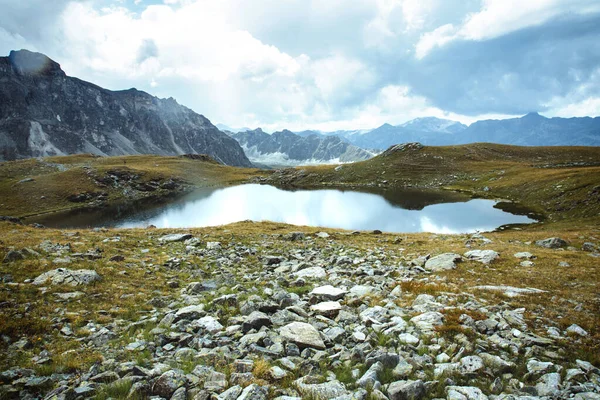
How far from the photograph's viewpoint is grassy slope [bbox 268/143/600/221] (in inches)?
2234

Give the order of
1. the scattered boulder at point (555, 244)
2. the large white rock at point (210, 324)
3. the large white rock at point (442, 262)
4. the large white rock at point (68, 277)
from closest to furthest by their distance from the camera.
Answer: the large white rock at point (210, 324), the large white rock at point (68, 277), the large white rock at point (442, 262), the scattered boulder at point (555, 244)

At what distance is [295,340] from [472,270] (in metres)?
12.6

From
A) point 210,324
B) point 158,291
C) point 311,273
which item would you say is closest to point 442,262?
point 311,273

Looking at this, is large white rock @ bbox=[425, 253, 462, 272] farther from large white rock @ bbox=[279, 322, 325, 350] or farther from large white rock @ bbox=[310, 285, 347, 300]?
large white rock @ bbox=[279, 322, 325, 350]

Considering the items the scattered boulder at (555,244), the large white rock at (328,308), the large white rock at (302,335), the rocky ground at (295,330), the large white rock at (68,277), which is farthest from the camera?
the scattered boulder at (555,244)

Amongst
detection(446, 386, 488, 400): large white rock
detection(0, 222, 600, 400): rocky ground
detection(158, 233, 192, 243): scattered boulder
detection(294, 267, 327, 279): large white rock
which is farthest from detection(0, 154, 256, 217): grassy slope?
detection(446, 386, 488, 400): large white rock

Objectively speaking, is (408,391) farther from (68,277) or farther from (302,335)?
(68,277)

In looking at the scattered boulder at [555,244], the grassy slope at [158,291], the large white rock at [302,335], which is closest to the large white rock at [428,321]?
the grassy slope at [158,291]

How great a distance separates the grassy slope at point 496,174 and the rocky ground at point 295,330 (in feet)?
161

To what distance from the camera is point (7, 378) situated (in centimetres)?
637

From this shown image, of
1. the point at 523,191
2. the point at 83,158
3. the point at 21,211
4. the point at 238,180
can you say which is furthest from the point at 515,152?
the point at 83,158

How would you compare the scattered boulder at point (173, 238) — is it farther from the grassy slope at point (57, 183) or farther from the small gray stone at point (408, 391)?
the grassy slope at point (57, 183)

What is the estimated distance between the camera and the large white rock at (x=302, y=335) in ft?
26.5

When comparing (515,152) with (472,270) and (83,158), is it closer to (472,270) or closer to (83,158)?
(472,270)
